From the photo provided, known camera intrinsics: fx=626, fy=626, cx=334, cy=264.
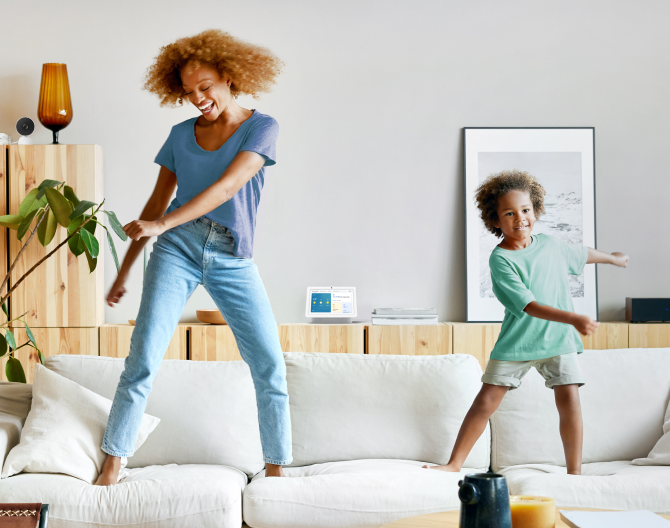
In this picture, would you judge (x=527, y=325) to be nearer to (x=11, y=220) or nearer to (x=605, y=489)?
(x=605, y=489)

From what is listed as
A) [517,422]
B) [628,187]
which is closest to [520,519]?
[517,422]

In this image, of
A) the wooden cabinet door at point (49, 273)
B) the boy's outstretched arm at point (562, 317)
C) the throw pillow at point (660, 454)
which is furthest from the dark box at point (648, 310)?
the wooden cabinet door at point (49, 273)

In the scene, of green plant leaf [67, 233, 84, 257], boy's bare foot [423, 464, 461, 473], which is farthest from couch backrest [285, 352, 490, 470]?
green plant leaf [67, 233, 84, 257]

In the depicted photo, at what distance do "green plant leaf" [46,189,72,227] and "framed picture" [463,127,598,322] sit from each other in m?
1.80

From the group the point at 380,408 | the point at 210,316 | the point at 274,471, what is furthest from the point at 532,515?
the point at 210,316

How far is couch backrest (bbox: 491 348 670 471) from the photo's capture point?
218 cm

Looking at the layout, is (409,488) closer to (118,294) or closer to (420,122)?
(118,294)

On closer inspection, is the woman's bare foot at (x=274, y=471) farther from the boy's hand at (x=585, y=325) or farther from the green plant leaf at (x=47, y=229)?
the green plant leaf at (x=47, y=229)

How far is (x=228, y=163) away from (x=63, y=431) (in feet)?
3.15

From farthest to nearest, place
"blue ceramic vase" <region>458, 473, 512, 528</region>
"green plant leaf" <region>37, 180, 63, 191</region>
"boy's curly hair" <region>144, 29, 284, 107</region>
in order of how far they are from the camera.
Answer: "green plant leaf" <region>37, 180, 63, 191</region>
"boy's curly hair" <region>144, 29, 284, 107</region>
"blue ceramic vase" <region>458, 473, 512, 528</region>

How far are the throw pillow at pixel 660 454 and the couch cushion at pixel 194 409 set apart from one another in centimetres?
130

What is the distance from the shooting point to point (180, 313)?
6.19 feet

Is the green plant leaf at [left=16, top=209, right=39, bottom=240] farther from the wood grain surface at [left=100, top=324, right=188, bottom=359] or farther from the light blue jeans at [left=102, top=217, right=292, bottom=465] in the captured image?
the light blue jeans at [left=102, top=217, right=292, bottom=465]

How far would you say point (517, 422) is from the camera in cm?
221
